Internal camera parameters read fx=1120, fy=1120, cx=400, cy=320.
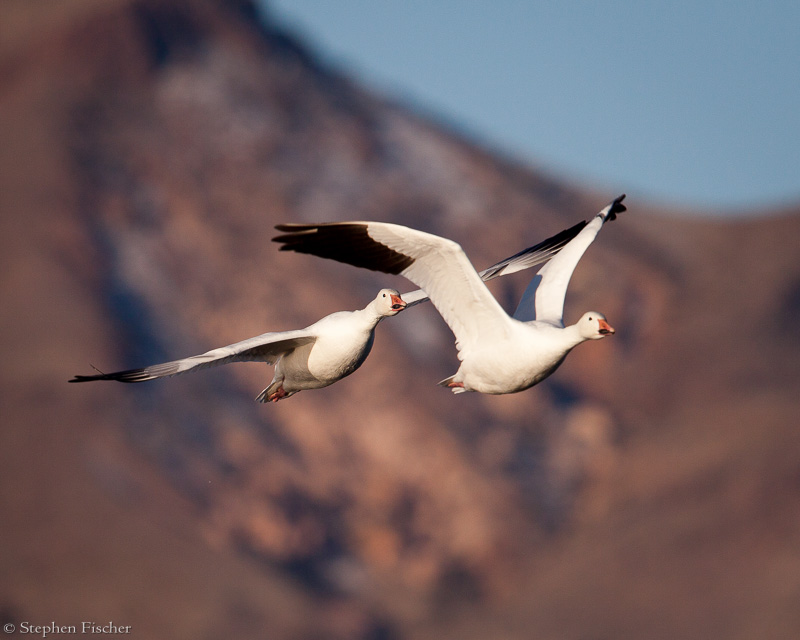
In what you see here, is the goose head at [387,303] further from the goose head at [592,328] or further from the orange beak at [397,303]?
the goose head at [592,328]

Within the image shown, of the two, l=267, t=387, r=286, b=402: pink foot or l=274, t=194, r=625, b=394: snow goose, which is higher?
l=274, t=194, r=625, b=394: snow goose

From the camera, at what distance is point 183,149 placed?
195ft

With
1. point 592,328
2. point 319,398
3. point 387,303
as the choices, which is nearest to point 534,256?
point 387,303

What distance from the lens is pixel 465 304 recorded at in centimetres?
1191

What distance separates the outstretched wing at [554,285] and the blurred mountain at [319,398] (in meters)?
29.1

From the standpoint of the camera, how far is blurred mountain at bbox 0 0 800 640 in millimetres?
42219

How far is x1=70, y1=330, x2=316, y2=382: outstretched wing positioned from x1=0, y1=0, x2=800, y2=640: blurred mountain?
93.1ft

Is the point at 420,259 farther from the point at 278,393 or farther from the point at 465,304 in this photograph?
the point at 278,393

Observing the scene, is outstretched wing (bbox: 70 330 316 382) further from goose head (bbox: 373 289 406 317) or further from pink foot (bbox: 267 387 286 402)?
goose head (bbox: 373 289 406 317)

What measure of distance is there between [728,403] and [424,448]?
15.0 metres

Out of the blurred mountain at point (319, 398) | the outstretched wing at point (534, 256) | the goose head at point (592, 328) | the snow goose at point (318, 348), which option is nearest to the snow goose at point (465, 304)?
the goose head at point (592, 328)

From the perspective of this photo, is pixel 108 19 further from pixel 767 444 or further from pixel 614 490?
pixel 767 444

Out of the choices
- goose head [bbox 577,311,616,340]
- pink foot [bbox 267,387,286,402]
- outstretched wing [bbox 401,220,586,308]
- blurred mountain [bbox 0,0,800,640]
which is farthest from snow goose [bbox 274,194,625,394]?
blurred mountain [bbox 0,0,800,640]

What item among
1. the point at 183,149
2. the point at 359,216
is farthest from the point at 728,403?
the point at 183,149
